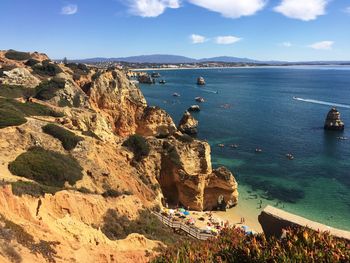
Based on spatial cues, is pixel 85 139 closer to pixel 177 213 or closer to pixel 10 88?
pixel 177 213

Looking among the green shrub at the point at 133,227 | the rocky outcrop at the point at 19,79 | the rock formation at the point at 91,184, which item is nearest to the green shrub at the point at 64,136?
the rock formation at the point at 91,184

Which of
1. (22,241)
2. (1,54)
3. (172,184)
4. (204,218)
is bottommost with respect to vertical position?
(204,218)

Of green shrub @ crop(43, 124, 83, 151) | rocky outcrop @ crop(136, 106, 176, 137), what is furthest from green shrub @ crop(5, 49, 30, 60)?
green shrub @ crop(43, 124, 83, 151)

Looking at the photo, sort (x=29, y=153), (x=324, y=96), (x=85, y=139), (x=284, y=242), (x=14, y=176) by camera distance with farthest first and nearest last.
Answer: 1. (x=324, y=96)
2. (x=85, y=139)
3. (x=29, y=153)
4. (x=14, y=176)
5. (x=284, y=242)

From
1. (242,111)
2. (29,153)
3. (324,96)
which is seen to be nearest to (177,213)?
(29,153)

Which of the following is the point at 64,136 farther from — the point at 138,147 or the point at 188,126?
the point at 188,126

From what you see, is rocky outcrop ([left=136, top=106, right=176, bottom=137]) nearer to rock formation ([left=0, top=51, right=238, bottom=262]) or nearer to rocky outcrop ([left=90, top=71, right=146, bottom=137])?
rock formation ([left=0, top=51, right=238, bottom=262])

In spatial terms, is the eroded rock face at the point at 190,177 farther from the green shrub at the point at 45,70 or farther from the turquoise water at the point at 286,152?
the green shrub at the point at 45,70
